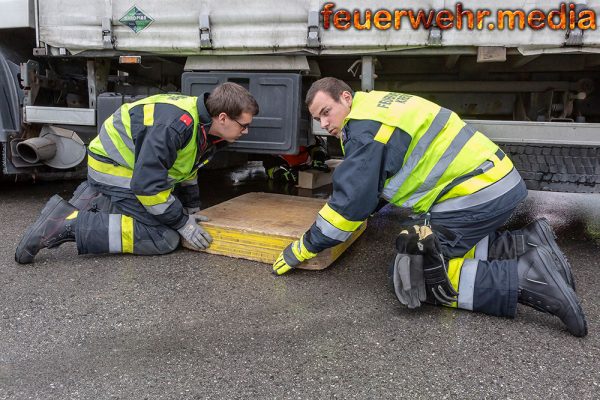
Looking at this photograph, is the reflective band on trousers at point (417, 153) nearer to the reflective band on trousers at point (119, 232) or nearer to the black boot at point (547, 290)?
the black boot at point (547, 290)

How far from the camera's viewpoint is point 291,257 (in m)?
2.62

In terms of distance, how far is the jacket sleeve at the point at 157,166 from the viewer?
8.90 ft

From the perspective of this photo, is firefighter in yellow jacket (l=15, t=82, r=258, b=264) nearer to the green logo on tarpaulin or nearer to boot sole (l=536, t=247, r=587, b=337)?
the green logo on tarpaulin

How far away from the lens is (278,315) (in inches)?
89.0

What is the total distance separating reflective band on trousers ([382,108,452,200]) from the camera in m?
2.27

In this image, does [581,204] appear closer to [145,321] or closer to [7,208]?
[145,321]

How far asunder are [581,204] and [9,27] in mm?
5172

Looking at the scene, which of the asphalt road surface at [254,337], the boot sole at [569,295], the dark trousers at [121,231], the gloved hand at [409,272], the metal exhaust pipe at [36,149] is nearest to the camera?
the asphalt road surface at [254,337]

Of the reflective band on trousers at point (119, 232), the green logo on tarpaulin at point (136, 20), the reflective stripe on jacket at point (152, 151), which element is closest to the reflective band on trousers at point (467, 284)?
the reflective stripe on jacket at point (152, 151)

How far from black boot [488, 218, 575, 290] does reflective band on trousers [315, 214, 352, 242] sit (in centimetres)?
72

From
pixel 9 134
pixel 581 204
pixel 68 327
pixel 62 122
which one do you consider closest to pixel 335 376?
pixel 68 327

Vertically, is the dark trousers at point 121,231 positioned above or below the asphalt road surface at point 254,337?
above

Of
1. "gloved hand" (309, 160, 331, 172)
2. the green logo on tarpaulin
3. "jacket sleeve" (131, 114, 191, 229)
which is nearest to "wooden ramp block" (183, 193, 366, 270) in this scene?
"jacket sleeve" (131, 114, 191, 229)

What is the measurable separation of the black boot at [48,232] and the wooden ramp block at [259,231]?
26.1 inches
